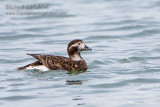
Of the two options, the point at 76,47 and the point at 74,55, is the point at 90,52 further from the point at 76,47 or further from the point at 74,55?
the point at 76,47

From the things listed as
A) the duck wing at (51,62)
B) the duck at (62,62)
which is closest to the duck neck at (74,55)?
the duck at (62,62)

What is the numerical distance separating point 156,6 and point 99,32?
574cm

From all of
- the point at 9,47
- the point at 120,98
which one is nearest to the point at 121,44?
the point at 9,47

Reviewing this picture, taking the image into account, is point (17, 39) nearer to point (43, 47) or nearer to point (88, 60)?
point (43, 47)

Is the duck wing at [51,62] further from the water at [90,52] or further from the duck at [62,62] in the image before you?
the water at [90,52]

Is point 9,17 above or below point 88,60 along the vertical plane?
above

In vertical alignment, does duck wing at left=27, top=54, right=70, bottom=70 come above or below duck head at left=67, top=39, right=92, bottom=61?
below

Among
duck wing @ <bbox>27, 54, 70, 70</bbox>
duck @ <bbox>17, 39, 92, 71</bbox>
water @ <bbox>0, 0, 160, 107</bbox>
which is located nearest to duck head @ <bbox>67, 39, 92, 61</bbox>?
duck @ <bbox>17, 39, 92, 71</bbox>

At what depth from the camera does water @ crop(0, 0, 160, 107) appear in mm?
10039

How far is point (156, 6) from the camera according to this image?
79.2 ft

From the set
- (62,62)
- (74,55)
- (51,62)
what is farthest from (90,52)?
A: (51,62)

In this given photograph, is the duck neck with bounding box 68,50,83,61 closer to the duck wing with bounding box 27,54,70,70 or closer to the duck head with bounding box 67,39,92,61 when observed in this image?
the duck head with bounding box 67,39,92,61

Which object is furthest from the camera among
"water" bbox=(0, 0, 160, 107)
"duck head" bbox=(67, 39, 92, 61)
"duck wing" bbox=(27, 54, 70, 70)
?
"duck head" bbox=(67, 39, 92, 61)

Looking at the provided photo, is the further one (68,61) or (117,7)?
(117,7)
